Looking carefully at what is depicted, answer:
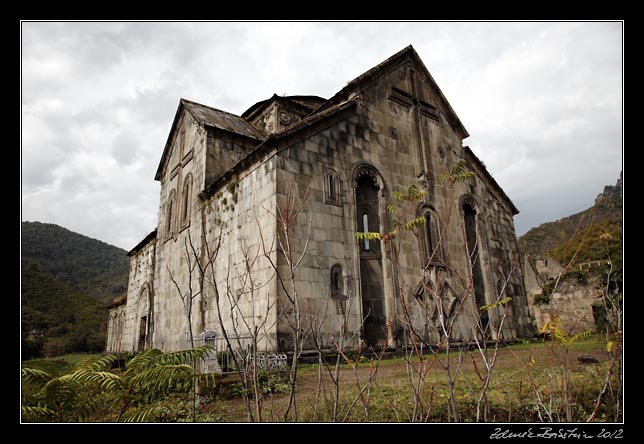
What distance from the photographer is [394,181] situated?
1337 cm

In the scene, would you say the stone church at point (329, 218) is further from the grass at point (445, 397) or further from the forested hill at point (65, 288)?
the forested hill at point (65, 288)

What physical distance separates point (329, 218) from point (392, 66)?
733cm

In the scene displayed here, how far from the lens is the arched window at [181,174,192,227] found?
1548cm

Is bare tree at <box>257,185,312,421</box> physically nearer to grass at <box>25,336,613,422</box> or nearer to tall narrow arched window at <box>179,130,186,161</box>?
grass at <box>25,336,613,422</box>

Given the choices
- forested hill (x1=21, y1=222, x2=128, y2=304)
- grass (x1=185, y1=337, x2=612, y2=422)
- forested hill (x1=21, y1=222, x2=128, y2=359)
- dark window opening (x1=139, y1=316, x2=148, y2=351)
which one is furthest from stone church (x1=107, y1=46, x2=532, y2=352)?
forested hill (x1=21, y1=222, x2=128, y2=304)

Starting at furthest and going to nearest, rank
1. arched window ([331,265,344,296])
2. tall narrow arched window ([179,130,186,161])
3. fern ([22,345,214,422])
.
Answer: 1. tall narrow arched window ([179,130,186,161])
2. arched window ([331,265,344,296])
3. fern ([22,345,214,422])

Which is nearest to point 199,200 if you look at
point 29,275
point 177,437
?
point 177,437

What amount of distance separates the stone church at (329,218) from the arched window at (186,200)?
0.10 metres

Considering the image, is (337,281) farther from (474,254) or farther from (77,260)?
(77,260)

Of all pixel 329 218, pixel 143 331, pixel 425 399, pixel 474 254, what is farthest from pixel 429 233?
pixel 143 331

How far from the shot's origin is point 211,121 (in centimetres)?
1554

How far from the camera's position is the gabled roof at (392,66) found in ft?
43.9

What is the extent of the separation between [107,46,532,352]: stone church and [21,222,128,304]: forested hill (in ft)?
138

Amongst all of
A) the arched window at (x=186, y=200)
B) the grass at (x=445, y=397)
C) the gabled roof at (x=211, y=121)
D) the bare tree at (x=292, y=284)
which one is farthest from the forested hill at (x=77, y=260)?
the grass at (x=445, y=397)
